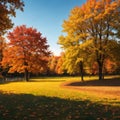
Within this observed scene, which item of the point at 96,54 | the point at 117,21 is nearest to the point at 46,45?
the point at 96,54

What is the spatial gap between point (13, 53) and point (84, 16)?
17824 mm

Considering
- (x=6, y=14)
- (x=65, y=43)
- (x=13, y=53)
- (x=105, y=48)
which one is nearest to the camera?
(x=6, y=14)

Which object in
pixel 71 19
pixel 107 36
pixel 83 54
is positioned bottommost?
pixel 83 54

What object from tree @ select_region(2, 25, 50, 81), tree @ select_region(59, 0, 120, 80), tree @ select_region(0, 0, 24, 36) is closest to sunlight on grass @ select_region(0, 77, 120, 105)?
tree @ select_region(0, 0, 24, 36)

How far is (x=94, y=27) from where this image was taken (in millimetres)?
40875

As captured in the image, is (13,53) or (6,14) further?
(13,53)

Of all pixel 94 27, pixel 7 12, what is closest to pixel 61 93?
pixel 7 12

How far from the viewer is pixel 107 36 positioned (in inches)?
1601

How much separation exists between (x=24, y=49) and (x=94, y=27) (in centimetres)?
1666

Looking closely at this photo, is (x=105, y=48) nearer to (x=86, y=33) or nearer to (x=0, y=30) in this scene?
(x=86, y=33)

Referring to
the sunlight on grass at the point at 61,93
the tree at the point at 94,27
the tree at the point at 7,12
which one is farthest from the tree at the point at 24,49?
the tree at the point at 7,12

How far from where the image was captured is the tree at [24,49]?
1941 inches

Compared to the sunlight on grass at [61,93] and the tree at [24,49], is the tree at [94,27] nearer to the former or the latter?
the tree at [24,49]

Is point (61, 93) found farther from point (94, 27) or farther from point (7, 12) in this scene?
point (94, 27)
